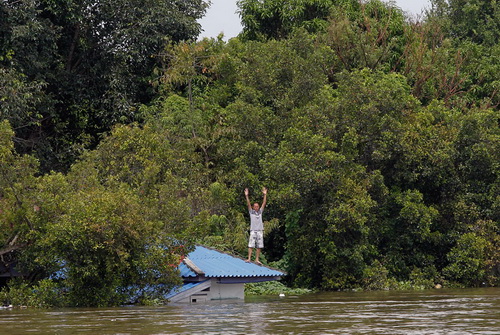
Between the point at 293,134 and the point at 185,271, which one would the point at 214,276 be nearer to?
the point at 185,271

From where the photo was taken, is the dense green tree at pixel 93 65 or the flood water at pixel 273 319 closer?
the flood water at pixel 273 319

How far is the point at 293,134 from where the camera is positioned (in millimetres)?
25828

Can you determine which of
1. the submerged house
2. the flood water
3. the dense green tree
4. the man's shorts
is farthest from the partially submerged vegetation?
the flood water

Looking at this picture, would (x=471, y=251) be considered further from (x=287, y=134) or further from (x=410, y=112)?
(x=287, y=134)

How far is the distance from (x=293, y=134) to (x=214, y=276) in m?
8.39

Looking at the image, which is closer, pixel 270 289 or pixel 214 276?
pixel 214 276

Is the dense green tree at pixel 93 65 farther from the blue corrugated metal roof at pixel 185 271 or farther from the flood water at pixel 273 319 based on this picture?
the flood water at pixel 273 319

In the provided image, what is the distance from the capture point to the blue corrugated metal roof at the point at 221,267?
18.8m

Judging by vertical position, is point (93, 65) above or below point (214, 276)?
above

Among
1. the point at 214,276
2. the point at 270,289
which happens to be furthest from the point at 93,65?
the point at 214,276

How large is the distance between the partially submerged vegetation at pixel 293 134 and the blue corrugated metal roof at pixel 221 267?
1120 mm

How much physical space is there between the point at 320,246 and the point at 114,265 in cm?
1031

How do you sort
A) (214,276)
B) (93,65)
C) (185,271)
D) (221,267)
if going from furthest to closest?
1. (93,65)
2. (221,267)
3. (185,271)
4. (214,276)

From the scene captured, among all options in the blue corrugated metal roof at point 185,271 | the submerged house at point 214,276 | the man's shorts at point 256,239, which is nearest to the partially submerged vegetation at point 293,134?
the blue corrugated metal roof at point 185,271
